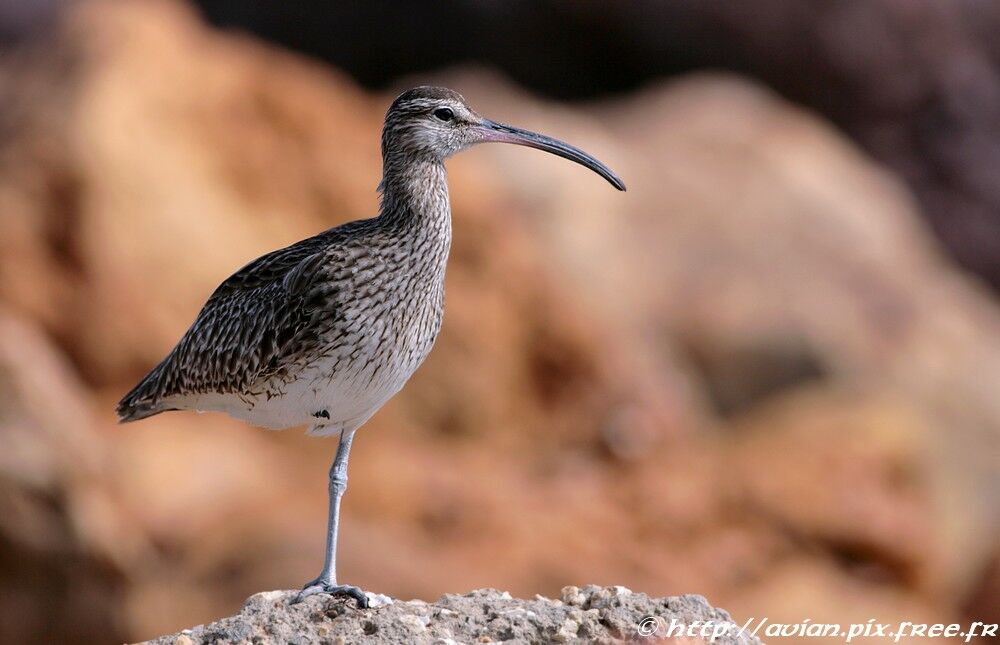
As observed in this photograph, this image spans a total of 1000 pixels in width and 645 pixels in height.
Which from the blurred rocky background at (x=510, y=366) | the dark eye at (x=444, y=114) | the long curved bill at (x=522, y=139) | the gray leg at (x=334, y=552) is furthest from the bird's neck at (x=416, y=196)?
the blurred rocky background at (x=510, y=366)

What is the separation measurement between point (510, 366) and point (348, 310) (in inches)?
385

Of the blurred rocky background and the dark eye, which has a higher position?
the blurred rocky background

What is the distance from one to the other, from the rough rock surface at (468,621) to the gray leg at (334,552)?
0.07 m

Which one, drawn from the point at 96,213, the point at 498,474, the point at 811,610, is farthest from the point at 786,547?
the point at 96,213

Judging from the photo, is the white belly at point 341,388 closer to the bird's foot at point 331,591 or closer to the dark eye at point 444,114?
the bird's foot at point 331,591

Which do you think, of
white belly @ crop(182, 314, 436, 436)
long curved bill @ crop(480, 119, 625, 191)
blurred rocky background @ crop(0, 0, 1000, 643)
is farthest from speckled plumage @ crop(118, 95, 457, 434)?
blurred rocky background @ crop(0, 0, 1000, 643)

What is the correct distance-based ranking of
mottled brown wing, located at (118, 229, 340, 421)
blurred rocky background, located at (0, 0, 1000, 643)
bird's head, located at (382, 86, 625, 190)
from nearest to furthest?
mottled brown wing, located at (118, 229, 340, 421)
bird's head, located at (382, 86, 625, 190)
blurred rocky background, located at (0, 0, 1000, 643)

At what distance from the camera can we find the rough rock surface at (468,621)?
7699 mm

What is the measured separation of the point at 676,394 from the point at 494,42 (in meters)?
8.98

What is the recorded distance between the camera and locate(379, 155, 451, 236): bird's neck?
8.72m

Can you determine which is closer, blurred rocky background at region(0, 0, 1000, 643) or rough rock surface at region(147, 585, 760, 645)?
rough rock surface at region(147, 585, 760, 645)

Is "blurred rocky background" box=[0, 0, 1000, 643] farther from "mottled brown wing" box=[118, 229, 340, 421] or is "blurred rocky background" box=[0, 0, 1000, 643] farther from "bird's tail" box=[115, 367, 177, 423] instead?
"mottled brown wing" box=[118, 229, 340, 421]

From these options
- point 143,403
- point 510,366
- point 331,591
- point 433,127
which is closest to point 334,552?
point 331,591

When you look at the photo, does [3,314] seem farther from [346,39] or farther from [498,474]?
[346,39]
